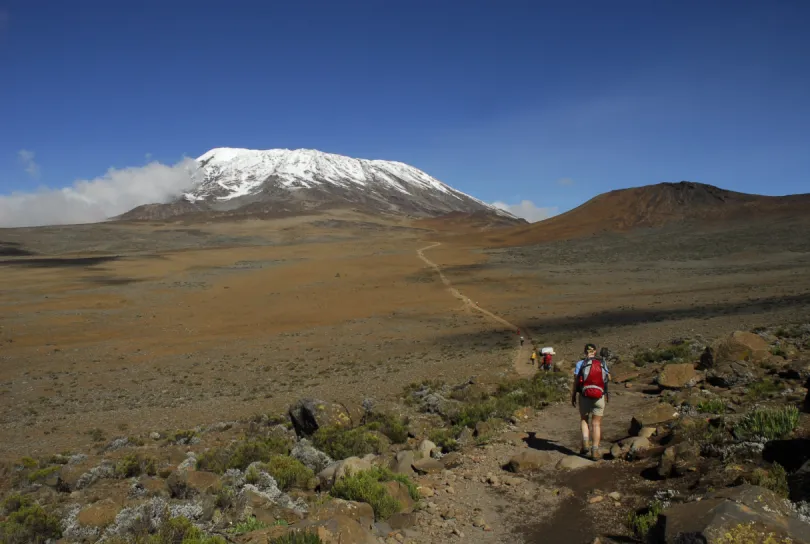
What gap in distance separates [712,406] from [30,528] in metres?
9.11

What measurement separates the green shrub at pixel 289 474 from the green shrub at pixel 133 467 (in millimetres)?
2373

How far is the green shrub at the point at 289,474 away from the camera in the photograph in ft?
22.8

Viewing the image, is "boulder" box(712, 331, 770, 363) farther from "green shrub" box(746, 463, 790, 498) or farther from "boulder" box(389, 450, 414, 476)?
"boulder" box(389, 450, 414, 476)

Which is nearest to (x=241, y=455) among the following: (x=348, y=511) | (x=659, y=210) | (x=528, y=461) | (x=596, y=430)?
(x=348, y=511)

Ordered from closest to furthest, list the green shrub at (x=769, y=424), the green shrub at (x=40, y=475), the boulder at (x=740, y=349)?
the green shrub at (x=769, y=424) < the green shrub at (x=40, y=475) < the boulder at (x=740, y=349)

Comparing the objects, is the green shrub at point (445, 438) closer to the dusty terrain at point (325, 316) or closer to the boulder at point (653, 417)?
the boulder at point (653, 417)

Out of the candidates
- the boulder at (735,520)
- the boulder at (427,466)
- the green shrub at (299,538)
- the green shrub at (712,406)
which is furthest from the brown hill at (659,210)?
the green shrub at (299,538)

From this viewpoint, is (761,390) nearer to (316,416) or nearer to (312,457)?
(312,457)

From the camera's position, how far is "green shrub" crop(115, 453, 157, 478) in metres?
8.22

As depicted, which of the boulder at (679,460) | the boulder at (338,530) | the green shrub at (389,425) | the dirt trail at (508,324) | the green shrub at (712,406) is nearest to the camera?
the boulder at (338,530)

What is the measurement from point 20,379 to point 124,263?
4638cm

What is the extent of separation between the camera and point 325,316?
3303cm

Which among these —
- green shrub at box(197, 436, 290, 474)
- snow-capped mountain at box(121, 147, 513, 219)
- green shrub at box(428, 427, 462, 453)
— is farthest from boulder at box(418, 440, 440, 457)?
snow-capped mountain at box(121, 147, 513, 219)

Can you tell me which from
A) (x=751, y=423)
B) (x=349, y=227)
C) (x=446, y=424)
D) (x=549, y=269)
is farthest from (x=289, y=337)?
(x=349, y=227)
